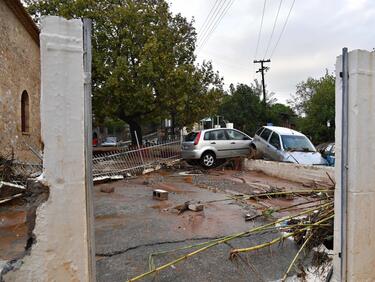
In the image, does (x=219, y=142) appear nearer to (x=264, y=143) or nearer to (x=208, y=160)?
(x=208, y=160)

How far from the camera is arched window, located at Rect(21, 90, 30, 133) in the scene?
1242 cm

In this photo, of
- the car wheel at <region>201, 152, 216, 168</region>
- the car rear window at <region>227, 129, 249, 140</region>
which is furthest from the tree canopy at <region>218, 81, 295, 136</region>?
the car wheel at <region>201, 152, 216, 168</region>

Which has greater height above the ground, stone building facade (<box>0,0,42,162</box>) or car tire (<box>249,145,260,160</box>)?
stone building facade (<box>0,0,42,162</box>)

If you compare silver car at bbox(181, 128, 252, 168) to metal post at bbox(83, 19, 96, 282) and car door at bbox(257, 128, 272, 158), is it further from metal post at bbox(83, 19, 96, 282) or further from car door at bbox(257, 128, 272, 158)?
metal post at bbox(83, 19, 96, 282)

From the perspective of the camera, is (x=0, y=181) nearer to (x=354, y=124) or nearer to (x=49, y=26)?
(x=49, y=26)

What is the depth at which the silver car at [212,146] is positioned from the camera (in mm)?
14162

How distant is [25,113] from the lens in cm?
1274

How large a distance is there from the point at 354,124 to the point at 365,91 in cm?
32

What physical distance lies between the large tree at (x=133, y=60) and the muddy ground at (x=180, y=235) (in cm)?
977

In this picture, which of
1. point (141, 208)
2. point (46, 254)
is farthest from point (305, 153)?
point (46, 254)

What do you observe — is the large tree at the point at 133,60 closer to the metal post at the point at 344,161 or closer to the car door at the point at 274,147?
the car door at the point at 274,147

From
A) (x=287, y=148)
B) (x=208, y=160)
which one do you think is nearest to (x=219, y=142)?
(x=208, y=160)

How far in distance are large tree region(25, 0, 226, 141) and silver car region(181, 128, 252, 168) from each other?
174 inches

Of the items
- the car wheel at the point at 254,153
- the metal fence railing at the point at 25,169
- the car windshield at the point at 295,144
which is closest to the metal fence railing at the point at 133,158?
the metal fence railing at the point at 25,169
